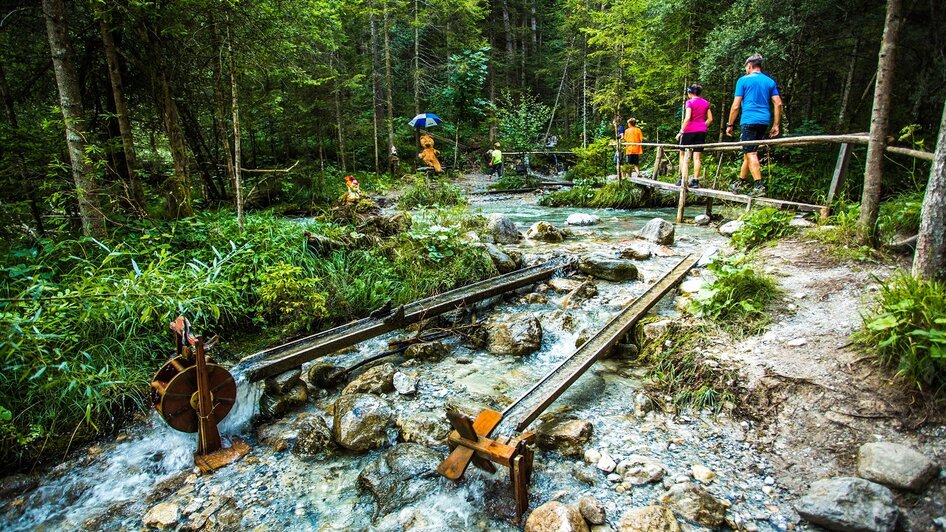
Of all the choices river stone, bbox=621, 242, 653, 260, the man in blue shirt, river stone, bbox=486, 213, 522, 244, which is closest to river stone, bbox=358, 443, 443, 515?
river stone, bbox=621, 242, 653, 260

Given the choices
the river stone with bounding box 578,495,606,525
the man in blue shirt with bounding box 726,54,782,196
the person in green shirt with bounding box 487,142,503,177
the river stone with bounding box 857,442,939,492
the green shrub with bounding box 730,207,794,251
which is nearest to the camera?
the river stone with bounding box 857,442,939,492

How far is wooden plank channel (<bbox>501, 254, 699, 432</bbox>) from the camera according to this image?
129 inches

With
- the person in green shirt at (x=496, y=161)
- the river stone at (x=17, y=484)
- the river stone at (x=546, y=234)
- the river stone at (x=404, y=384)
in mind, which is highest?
the person in green shirt at (x=496, y=161)

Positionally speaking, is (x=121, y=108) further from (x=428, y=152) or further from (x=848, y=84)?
(x=848, y=84)

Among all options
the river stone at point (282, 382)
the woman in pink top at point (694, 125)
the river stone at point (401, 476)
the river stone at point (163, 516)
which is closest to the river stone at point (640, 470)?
the river stone at point (401, 476)

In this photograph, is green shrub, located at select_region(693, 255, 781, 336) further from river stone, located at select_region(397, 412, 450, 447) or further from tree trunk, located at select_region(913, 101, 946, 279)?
river stone, located at select_region(397, 412, 450, 447)

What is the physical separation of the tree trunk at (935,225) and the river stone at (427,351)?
4.19m

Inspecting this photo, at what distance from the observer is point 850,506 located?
7.91 feet

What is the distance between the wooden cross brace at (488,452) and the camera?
2.72m

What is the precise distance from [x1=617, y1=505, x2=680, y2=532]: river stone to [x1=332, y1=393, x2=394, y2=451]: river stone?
196cm

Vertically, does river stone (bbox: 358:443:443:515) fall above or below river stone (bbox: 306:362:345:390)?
below

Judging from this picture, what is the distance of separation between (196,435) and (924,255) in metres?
5.86

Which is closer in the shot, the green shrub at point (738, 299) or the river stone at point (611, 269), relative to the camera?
the green shrub at point (738, 299)

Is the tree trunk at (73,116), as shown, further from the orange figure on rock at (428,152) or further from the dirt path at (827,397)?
the orange figure on rock at (428,152)
